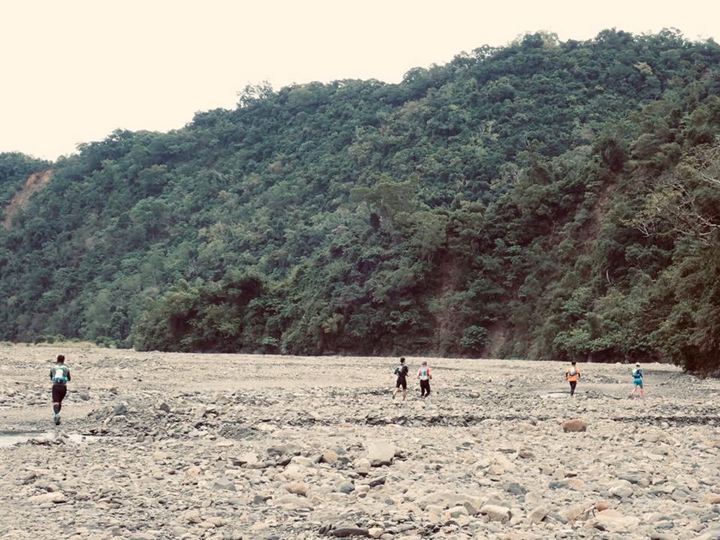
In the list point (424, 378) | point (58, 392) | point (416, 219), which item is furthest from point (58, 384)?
point (416, 219)

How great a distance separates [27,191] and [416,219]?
262 ft

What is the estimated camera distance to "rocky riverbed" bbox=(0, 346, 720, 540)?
7484mm

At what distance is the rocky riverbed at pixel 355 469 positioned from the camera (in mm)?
7484

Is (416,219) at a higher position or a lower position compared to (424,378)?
higher

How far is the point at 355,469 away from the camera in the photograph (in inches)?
391

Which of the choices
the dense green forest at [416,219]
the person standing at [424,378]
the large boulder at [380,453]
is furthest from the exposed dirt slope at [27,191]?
the large boulder at [380,453]

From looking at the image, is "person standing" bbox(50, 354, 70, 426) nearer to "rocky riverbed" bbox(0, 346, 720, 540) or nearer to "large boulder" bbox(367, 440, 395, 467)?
"rocky riverbed" bbox(0, 346, 720, 540)

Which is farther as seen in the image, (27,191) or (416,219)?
(27,191)

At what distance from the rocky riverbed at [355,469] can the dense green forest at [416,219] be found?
11966 mm

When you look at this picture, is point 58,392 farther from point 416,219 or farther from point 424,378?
point 416,219

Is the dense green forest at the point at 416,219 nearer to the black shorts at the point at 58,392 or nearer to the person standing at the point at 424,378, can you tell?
the person standing at the point at 424,378

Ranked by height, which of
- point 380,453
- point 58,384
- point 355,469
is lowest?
point 355,469

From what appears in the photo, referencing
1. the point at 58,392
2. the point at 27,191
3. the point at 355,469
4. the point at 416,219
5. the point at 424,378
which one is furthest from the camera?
the point at 27,191

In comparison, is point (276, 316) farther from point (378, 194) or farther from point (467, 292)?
point (467, 292)
